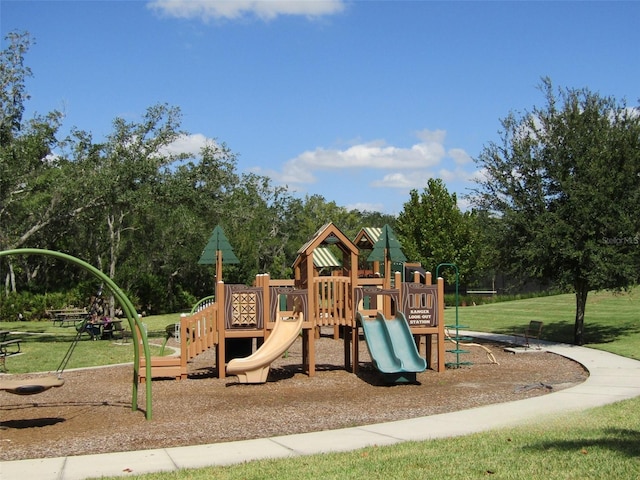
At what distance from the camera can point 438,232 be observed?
45.2 m

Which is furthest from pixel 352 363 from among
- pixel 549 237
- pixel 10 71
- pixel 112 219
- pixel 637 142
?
pixel 112 219

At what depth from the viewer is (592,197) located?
1975cm

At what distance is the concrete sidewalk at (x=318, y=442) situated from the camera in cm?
781

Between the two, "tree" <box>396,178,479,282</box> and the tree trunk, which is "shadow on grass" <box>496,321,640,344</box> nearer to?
the tree trunk

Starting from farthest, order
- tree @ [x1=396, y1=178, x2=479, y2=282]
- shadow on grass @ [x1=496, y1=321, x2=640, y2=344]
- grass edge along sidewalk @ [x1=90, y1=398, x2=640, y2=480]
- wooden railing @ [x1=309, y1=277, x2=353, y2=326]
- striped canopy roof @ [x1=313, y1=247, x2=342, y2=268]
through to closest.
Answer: tree @ [x1=396, y1=178, x2=479, y2=282] → striped canopy roof @ [x1=313, y1=247, x2=342, y2=268] → shadow on grass @ [x1=496, y1=321, x2=640, y2=344] → wooden railing @ [x1=309, y1=277, x2=353, y2=326] → grass edge along sidewalk @ [x1=90, y1=398, x2=640, y2=480]

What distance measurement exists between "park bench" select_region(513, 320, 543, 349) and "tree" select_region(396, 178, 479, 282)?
1722 cm

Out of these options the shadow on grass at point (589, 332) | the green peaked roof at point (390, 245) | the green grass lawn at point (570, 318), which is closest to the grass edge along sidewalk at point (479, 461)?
the green peaked roof at point (390, 245)

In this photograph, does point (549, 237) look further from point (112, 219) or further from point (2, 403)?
point (112, 219)

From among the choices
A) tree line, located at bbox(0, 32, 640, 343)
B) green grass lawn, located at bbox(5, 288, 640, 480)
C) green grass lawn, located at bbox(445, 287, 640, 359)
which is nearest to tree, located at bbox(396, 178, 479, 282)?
green grass lawn, located at bbox(445, 287, 640, 359)

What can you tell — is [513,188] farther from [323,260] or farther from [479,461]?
[479,461]

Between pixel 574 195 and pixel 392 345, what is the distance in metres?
7.95

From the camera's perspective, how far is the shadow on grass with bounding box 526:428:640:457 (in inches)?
302

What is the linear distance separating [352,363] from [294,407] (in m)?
5.22

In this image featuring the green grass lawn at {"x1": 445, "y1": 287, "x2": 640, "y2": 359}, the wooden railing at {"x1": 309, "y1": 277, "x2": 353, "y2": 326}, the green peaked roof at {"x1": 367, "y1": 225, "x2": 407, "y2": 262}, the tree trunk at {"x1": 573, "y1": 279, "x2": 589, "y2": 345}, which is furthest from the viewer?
the green grass lawn at {"x1": 445, "y1": 287, "x2": 640, "y2": 359}
